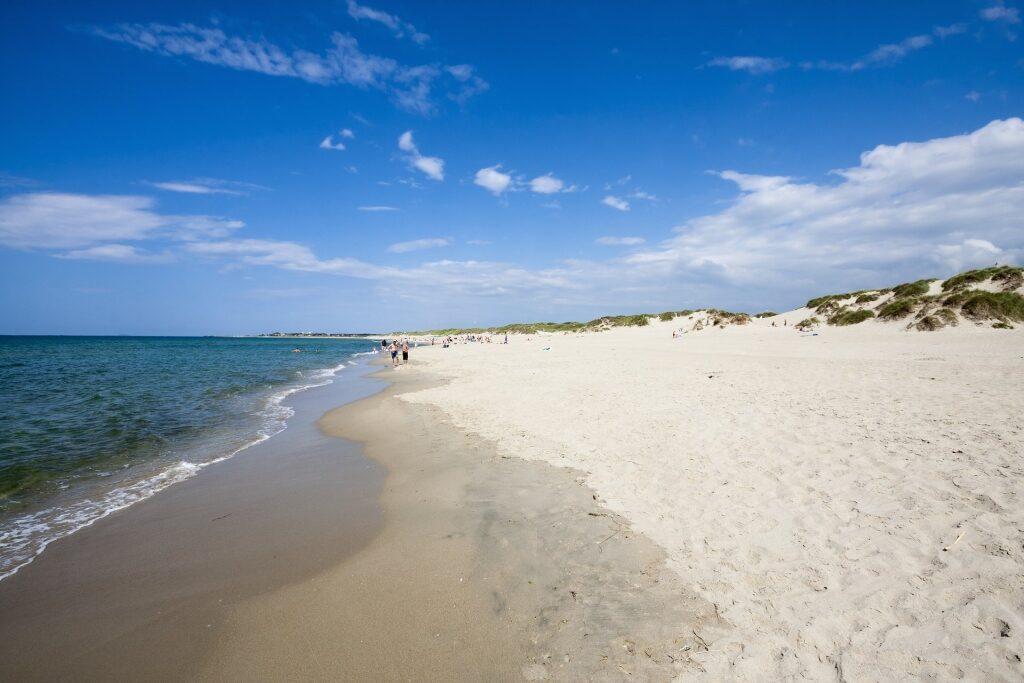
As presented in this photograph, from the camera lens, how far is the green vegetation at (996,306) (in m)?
23.6

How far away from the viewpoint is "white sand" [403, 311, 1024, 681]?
3432 mm

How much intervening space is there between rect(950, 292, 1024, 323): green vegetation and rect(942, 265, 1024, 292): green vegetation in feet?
6.21

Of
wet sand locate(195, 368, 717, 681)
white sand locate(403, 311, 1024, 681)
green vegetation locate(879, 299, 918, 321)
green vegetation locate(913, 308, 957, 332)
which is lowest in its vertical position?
wet sand locate(195, 368, 717, 681)

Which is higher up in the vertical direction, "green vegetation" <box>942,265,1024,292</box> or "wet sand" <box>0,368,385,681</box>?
"green vegetation" <box>942,265,1024,292</box>

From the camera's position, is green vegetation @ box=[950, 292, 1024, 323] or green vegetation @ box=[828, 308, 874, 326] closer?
green vegetation @ box=[950, 292, 1024, 323]

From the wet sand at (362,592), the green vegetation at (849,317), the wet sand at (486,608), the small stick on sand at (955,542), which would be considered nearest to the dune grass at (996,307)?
the green vegetation at (849,317)

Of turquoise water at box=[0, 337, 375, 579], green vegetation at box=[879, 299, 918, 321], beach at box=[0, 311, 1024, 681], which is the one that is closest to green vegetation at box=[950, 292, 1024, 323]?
green vegetation at box=[879, 299, 918, 321]

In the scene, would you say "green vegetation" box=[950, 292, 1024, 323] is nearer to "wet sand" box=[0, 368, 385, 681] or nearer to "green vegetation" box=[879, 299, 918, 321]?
"green vegetation" box=[879, 299, 918, 321]

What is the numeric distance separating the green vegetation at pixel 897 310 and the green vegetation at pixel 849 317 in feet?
3.66

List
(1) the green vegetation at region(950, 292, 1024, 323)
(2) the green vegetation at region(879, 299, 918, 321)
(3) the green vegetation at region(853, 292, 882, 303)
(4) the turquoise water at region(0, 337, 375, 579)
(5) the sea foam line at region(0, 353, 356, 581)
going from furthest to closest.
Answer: (3) the green vegetation at region(853, 292, 882, 303)
(2) the green vegetation at region(879, 299, 918, 321)
(1) the green vegetation at region(950, 292, 1024, 323)
(4) the turquoise water at region(0, 337, 375, 579)
(5) the sea foam line at region(0, 353, 356, 581)

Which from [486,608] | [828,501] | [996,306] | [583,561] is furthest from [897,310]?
[486,608]

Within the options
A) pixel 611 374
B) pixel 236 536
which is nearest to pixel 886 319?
pixel 611 374

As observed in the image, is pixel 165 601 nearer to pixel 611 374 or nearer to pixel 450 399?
pixel 450 399

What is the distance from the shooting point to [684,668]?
341 cm
